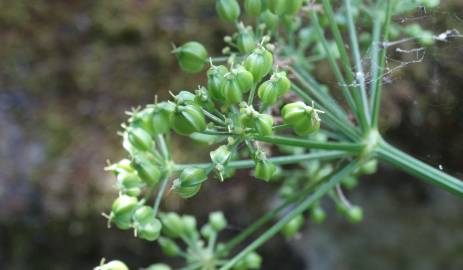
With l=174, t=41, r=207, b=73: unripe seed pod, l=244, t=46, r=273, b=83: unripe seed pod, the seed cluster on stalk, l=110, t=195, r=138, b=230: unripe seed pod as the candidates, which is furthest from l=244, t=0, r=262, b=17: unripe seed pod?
l=110, t=195, r=138, b=230: unripe seed pod

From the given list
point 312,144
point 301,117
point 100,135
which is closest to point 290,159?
point 312,144

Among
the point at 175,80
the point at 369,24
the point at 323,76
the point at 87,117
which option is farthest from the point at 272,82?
the point at 87,117

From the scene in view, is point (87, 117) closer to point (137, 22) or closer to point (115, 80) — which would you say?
point (115, 80)

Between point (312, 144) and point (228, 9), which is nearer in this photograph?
point (312, 144)

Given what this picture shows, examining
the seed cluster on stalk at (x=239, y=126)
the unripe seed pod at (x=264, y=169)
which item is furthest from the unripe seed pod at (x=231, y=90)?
the unripe seed pod at (x=264, y=169)

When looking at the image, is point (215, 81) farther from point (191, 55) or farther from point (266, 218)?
point (266, 218)

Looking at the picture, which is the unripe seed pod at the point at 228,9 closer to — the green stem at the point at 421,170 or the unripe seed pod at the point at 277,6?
the unripe seed pod at the point at 277,6
